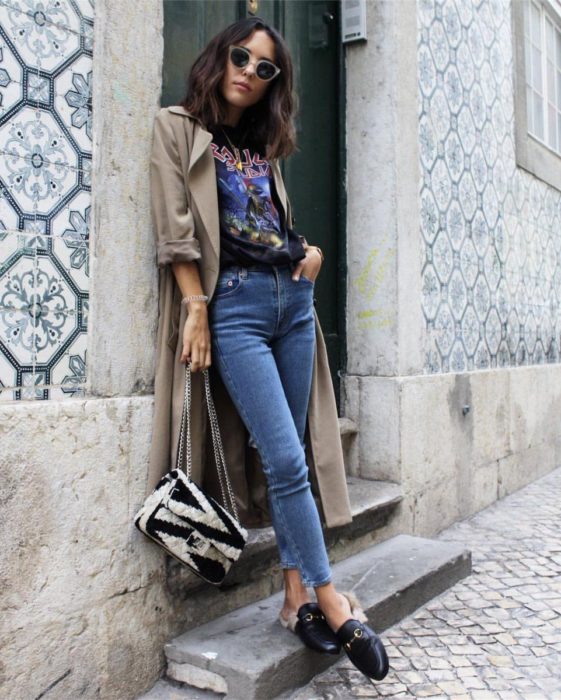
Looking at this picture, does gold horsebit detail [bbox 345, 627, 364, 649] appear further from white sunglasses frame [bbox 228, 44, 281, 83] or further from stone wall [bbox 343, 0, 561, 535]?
white sunglasses frame [bbox 228, 44, 281, 83]

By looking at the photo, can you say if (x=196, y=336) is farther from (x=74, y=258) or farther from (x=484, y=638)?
(x=484, y=638)

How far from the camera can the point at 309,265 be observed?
2.38 meters

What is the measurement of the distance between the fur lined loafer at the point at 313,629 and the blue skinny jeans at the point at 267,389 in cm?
11

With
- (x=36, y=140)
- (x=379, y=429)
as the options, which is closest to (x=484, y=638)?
(x=379, y=429)

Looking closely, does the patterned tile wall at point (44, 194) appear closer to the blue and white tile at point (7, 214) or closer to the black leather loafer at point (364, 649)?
the blue and white tile at point (7, 214)

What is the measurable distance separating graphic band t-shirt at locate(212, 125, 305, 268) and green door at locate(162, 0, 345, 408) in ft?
3.50

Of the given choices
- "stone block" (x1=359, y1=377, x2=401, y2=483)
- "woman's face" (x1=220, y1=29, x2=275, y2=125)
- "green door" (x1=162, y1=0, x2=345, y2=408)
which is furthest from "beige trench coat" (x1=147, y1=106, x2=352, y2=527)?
"stone block" (x1=359, y1=377, x2=401, y2=483)

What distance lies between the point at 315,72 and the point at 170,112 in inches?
66.4

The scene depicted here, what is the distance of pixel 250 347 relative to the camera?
2.23 metres

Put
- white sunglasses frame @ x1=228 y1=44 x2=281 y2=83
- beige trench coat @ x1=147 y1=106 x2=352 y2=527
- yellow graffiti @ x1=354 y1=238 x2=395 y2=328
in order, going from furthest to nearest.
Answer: yellow graffiti @ x1=354 y1=238 x2=395 y2=328 < white sunglasses frame @ x1=228 y1=44 x2=281 y2=83 < beige trench coat @ x1=147 y1=106 x2=352 y2=527

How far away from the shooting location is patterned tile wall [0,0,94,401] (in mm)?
1909

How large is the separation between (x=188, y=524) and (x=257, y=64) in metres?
1.43

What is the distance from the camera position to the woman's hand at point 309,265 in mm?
2344

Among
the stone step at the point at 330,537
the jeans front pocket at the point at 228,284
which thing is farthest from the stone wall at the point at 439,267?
the jeans front pocket at the point at 228,284
